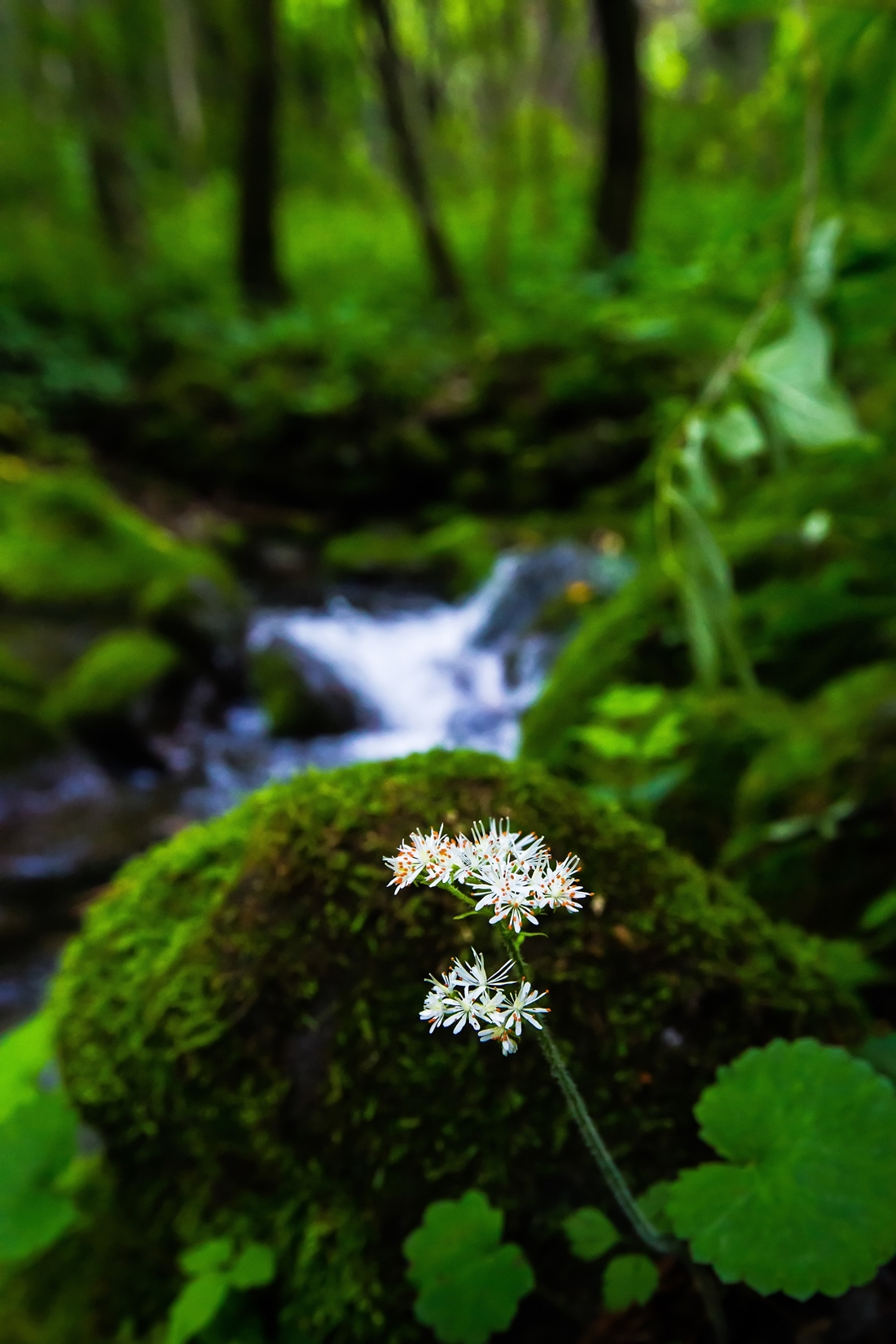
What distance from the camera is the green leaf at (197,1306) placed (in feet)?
Result: 4.09

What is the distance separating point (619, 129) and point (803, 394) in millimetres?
10499

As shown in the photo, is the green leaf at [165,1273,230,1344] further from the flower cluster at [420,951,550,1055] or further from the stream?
the stream

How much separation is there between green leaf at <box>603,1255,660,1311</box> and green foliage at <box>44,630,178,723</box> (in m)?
5.36

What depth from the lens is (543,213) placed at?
52.3 ft

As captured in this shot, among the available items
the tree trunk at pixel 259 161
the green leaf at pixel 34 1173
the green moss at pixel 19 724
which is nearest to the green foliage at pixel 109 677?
the green moss at pixel 19 724

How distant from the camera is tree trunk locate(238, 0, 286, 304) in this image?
1132 cm

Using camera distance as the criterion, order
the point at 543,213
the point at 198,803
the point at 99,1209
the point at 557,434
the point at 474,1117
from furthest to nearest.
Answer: the point at 543,213, the point at 557,434, the point at 198,803, the point at 99,1209, the point at 474,1117

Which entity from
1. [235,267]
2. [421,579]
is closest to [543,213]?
[235,267]

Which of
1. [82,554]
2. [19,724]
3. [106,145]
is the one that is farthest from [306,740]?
[106,145]

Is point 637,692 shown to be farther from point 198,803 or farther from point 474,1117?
point 198,803

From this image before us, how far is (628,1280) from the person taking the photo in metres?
1.13

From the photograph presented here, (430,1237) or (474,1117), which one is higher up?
(474,1117)

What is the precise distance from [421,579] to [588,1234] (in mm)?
7773

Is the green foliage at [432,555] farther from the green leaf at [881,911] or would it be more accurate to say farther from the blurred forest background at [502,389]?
the green leaf at [881,911]
